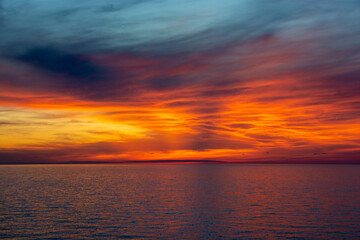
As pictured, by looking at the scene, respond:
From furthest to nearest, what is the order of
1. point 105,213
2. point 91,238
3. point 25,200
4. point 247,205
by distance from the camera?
1. point 25,200
2. point 247,205
3. point 105,213
4. point 91,238

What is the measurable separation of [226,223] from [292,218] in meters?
13.0

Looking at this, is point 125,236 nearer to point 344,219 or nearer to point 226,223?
point 226,223

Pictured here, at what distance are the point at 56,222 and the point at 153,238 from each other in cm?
1899

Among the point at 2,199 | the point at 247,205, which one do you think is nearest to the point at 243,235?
the point at 247,205

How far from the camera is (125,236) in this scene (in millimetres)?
44281

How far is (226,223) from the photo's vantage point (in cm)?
5256

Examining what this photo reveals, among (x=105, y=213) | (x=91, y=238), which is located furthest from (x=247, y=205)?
(x=91, y=238)

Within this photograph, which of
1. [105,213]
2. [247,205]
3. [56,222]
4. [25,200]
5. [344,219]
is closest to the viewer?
[56,222]

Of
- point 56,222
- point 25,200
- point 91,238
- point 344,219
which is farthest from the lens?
point 25,200

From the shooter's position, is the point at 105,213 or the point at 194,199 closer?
the point at 105,213

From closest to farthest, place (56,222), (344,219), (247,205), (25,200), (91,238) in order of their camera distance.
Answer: (91,238), (56,222), (344,219), (247,205), (25,200)

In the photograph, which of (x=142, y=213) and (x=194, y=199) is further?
(x=194, y=199)

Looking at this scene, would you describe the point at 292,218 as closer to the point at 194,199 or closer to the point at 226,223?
the point at 226,223

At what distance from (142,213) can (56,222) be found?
623 inches
